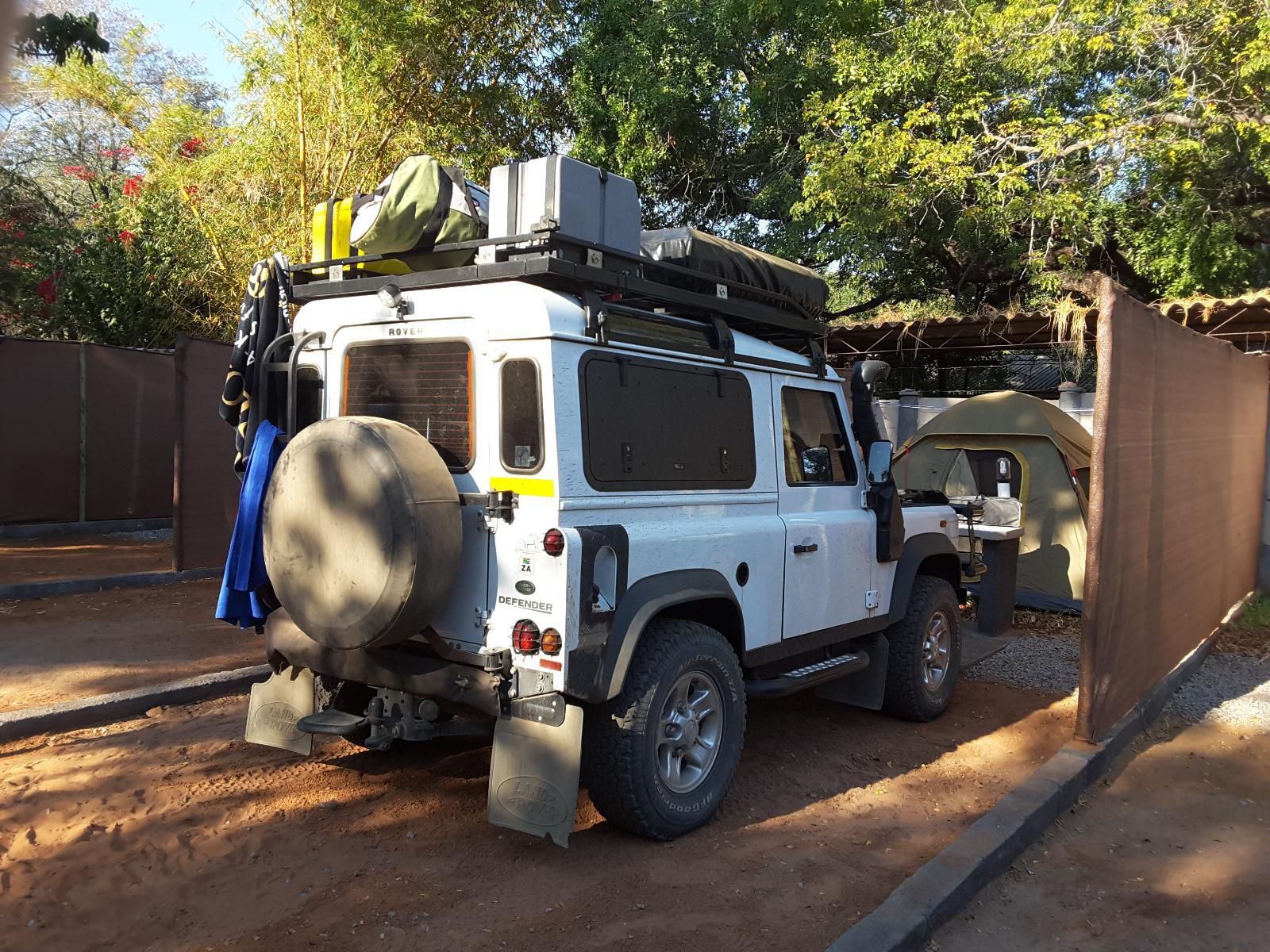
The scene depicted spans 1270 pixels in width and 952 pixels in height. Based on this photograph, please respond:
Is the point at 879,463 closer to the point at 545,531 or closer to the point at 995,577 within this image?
the point at 545,531

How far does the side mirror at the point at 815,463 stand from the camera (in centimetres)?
500

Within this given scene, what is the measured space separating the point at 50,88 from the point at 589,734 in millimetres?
18600

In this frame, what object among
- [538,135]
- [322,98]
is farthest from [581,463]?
[538,135]

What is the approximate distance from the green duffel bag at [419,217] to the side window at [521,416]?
0.84 metres

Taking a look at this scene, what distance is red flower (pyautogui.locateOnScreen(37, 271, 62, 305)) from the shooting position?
13.2m

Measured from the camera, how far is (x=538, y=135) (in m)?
13.1

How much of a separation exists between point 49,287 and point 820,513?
1276 centimetres

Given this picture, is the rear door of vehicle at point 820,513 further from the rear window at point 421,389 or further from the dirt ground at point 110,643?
the dirt ground at point 110,643

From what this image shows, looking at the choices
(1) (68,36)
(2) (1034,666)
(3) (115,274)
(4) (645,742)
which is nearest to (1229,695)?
(2) (1034,666)

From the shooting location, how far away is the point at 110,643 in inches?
275

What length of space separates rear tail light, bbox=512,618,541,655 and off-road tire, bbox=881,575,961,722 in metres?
2.76

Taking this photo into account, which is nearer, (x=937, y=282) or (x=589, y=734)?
(x=589, y=734)

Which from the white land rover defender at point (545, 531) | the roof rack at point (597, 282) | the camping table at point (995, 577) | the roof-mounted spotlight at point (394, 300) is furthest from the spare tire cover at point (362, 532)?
the camping table at point (995, 577)

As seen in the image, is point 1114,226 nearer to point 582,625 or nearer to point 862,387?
point 862,387
